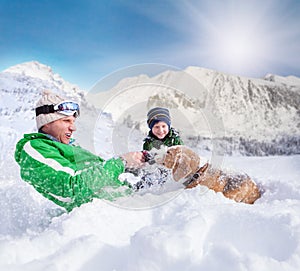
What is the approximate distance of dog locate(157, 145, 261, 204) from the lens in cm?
279

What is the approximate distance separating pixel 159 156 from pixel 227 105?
12520 centimetres

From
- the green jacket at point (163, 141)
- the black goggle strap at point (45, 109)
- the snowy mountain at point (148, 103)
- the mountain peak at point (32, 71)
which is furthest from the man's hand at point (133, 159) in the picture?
the mountain peak at point (32, 71)

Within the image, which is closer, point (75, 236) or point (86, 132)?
point (75, 236)

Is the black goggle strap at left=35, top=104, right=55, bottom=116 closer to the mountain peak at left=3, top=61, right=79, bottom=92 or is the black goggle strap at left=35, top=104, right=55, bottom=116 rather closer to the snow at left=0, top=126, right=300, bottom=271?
the snow at left=0, top=126, right=300, bottom=271

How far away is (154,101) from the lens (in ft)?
10.7

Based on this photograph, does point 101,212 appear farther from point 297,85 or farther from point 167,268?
point 297,85

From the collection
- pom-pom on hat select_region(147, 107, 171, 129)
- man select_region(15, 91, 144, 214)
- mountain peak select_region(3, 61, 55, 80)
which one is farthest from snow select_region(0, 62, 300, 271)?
mountain peak select_region(3, 61, 55, 80)

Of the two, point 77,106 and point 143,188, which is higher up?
point 77,106

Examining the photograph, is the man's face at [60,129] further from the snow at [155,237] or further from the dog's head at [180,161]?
the dog's head at [180,161]

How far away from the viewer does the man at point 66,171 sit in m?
2.20

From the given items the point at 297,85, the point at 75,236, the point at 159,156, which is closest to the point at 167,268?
the point at 75,236

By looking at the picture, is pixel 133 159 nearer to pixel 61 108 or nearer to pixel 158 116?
pixel 61 108

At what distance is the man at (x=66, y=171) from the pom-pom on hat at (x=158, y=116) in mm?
1285

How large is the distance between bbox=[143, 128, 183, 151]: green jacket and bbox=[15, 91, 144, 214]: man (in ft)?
4.64
